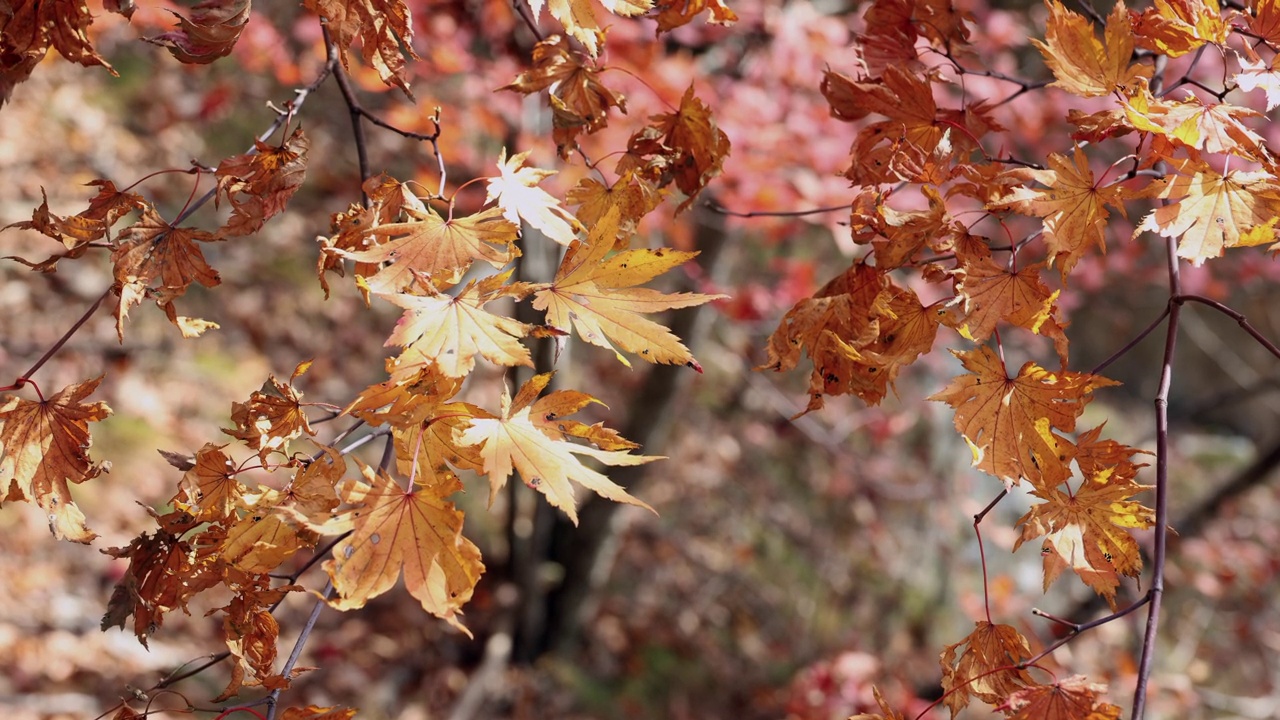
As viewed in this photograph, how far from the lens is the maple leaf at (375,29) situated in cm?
112

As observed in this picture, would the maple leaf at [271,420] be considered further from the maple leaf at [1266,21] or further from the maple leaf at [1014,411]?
the maple leaf at [1266,21]

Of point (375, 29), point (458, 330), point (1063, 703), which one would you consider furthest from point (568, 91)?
point (1063, 703)

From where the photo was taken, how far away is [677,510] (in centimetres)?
553

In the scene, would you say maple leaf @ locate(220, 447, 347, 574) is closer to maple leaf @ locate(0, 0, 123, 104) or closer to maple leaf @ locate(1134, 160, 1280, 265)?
maple leaf @ locate(0, 0, 123, 104)

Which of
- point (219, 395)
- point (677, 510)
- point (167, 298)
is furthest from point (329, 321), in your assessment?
point (167, 298)

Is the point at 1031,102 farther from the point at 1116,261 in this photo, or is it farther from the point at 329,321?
the point at 329,321

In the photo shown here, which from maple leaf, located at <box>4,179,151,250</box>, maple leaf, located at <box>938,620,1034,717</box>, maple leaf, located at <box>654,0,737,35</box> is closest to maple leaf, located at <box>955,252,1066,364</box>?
maple leaf, located at <box>938,620,1034,717</box>

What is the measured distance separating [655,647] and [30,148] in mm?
4714

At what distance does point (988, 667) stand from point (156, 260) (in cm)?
118

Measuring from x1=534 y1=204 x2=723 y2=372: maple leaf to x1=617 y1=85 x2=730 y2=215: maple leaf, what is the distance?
0.98ft

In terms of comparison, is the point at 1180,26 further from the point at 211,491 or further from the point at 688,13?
the point at 211,491

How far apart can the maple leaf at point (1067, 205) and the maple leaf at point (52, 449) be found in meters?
1.15

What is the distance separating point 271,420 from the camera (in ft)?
3.63

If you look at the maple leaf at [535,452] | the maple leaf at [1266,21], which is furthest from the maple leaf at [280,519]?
the maple leaf at [1266,21]
